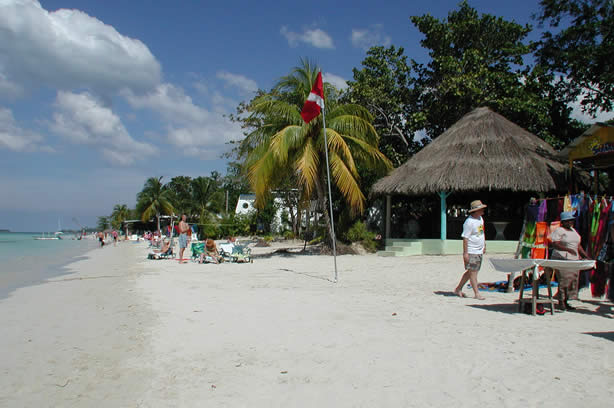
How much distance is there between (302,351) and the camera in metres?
4.04

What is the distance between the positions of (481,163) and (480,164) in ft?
0.21

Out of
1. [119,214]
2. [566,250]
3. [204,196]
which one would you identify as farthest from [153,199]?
[566,250]

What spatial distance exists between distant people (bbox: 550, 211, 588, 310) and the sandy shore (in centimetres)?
30

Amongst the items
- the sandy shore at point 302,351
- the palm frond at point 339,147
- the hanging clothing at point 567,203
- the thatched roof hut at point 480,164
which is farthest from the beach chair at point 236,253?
the hanging clothing at point 567,203

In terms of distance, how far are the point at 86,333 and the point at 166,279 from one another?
15.8 feet

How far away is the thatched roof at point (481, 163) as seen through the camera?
13586 millimetres

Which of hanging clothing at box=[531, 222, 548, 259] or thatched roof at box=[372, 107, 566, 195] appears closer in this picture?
hanging clothing at box=[531, 222, 548, 259]

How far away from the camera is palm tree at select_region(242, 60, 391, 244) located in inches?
539

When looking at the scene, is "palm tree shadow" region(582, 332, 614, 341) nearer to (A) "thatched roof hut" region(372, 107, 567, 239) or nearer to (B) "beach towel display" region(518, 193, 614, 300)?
(B) "beach towel display" region(518, 193, 614, 300)

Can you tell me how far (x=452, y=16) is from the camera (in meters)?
19.6

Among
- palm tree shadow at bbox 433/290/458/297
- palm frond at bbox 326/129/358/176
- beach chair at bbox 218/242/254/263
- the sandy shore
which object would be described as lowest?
the sandy shore

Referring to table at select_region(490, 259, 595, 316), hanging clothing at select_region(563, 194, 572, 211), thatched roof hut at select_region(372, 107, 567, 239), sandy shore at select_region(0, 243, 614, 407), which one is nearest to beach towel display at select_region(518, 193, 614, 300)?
hanging clothing at select_region(563, 194, 572, 211)

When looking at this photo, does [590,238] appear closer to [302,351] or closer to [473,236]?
[473,236]

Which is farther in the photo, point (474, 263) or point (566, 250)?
point (474, 263)
